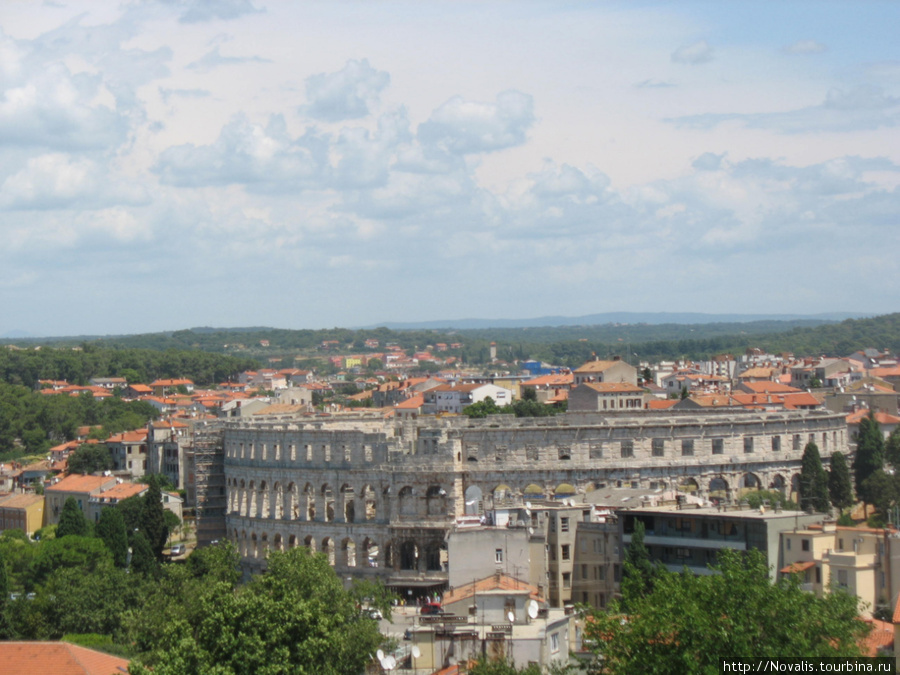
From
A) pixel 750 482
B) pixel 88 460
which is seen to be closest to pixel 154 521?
pixel 88 460

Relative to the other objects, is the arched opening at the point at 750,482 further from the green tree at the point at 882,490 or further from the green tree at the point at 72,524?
the green tree at the point at 72,524

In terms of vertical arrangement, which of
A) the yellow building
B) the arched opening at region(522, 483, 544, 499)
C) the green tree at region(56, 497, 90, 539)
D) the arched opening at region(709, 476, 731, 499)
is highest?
A: the arched opening at region(522, 483, 544, 499)

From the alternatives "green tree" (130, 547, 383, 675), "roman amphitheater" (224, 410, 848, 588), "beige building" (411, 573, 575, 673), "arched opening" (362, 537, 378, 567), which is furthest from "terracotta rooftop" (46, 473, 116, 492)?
"green tree" (130, 547, 383, 675)

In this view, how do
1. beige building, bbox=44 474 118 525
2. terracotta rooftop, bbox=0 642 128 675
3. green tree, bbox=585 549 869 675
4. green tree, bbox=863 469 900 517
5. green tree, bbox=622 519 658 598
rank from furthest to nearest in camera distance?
beige building, bbox=44 474 118 525 → green tree, bbox=863 469 900 517 → green tree, bbox=622 519 658 598 → terracotta rooftop, bbox=0 642 128 675 → green tree, bbox=585 549 869 675

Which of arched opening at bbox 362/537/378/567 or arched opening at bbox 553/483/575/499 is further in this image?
arched opening at bbox 362/537/378/567

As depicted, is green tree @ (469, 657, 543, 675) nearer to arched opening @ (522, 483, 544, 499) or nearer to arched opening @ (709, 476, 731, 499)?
arched opening @ (522, 483, 544, 499)

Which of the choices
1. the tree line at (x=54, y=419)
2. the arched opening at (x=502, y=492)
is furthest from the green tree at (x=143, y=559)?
the tree line at (x=54, y=419)

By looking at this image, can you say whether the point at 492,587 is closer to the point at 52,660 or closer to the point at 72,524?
the point at 52,660

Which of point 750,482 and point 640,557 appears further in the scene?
point 750,482
